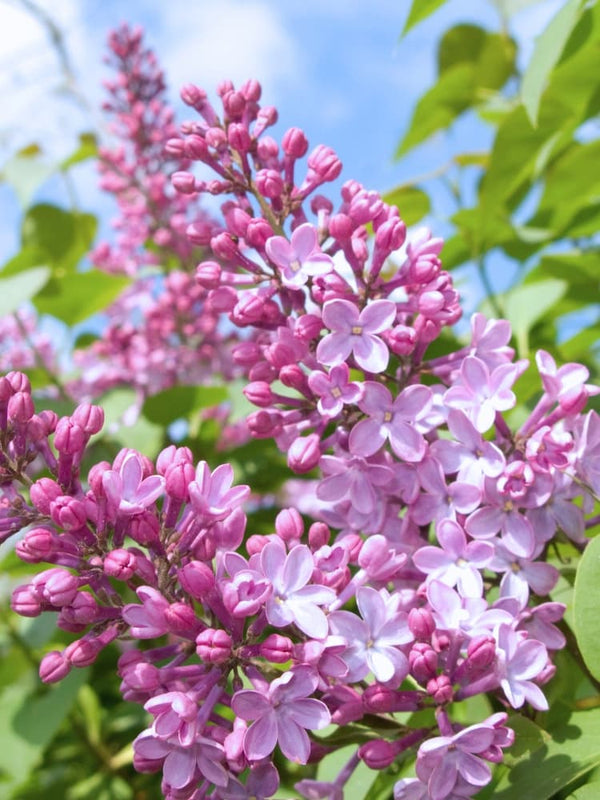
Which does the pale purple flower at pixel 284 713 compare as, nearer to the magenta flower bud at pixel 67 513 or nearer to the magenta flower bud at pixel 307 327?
the magenta flower bud at pixel 67 513

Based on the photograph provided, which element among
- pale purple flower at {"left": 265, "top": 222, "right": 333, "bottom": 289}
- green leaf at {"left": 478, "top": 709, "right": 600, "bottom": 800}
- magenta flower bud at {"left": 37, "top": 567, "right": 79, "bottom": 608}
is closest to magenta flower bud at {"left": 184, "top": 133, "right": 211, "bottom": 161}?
pale purple flower at {"left": 265, "top": 222, "right": 333, "bottom": 289}

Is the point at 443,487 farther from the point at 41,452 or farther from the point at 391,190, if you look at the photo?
the point at 391,190

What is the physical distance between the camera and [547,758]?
3.74 ft

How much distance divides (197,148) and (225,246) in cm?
18

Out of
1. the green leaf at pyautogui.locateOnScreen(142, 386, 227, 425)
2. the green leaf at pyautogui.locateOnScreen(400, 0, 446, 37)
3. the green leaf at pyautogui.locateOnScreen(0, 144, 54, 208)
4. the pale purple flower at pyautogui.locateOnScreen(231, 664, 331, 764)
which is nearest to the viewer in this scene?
the pale purple flower at pyautogui.locateOnScreen(231, 664, 331, 764)

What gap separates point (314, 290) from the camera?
129 centimetres

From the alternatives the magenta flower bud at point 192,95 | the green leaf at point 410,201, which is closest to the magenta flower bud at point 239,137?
the magenta flower bud at point 192,95

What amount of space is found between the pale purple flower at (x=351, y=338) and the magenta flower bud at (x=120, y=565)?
37 centimetres

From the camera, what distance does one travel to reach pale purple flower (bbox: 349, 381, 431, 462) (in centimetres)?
122

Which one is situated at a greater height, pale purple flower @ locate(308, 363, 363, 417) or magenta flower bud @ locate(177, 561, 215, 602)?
pale purple flower @ locate(308, 363, 363, 417)

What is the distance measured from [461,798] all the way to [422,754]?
0.09 meters

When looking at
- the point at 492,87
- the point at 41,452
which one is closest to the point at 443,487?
the point at 41,452

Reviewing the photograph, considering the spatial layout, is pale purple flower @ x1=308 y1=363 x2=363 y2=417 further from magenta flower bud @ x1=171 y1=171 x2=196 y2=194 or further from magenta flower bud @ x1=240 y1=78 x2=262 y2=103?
magenta flower bud @ x1=240 y1=78 x2=262 y2=103

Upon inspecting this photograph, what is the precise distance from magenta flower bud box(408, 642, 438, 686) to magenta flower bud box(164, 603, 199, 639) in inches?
10.2
